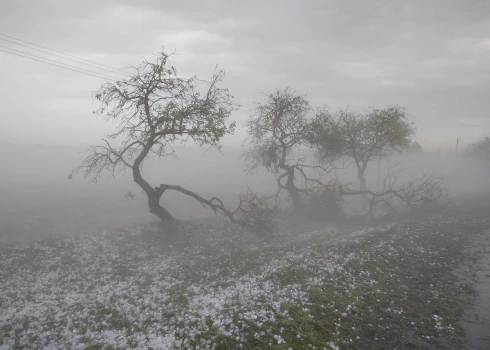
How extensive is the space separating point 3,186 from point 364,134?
53259mm

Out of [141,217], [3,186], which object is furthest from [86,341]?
[3,186]

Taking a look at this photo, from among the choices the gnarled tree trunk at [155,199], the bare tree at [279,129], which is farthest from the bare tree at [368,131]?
the gnarled tree trunk at [155,199]

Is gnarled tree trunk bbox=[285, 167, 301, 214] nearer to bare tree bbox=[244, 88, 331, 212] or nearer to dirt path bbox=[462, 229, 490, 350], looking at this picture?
bare tree bbox=[244, 88, 331, 212]

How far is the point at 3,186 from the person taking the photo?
1809 inches

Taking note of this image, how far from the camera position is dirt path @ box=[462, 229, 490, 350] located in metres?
9.79

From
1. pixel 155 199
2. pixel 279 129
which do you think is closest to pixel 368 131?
pixel 279 129

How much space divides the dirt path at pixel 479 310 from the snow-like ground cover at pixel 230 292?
0.40m

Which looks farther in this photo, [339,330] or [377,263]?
[377,263]

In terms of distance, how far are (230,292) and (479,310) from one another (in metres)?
10.1

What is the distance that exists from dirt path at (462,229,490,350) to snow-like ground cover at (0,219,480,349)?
40cm

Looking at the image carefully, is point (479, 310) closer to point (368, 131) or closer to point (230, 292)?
point (230, 292)

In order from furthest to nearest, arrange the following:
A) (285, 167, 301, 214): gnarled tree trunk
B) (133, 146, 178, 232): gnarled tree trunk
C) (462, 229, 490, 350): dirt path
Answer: (285, 167, 301, 214): gnarled tree trunk < (133, 146, 178, 232): gnarled tree trunk < (462, 229, 490, 350): dirt path

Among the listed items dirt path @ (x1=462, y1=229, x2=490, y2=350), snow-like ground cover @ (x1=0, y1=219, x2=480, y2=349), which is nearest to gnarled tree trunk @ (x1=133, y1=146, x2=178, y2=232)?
snow-like ground cover @ (x1=0, y1=219, x2=480, y2=349)

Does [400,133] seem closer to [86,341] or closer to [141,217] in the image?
[141,217]
